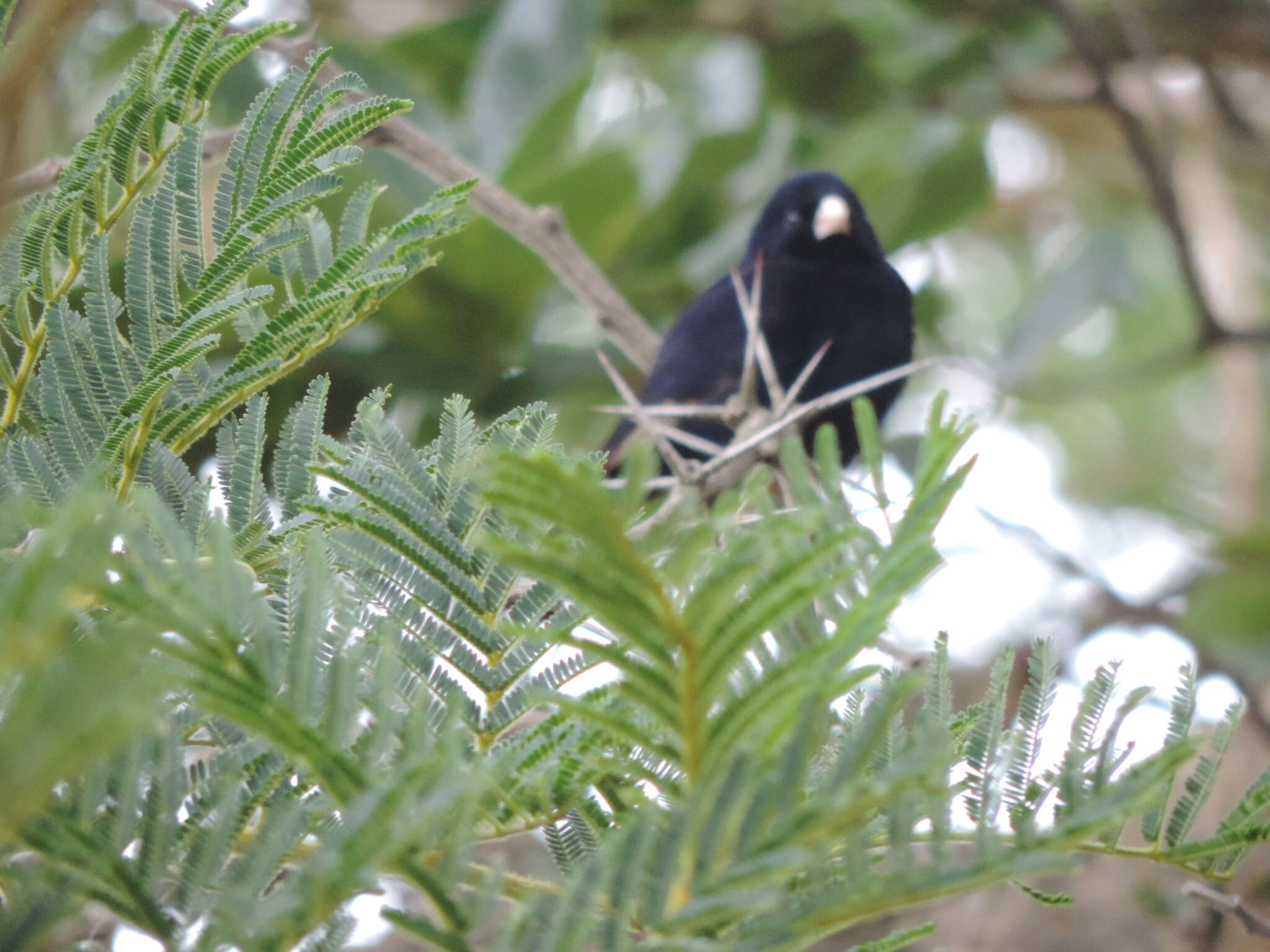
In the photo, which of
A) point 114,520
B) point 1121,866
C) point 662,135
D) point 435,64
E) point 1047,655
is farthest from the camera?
point 435,64

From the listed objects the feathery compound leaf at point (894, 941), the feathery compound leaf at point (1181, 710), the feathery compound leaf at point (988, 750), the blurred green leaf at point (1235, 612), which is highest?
the feathery compound leaf at point (988, 750)

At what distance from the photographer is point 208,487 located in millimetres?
706

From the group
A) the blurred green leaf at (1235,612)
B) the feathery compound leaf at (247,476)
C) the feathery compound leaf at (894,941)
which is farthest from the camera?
the blurred green leaf at (1235,612)

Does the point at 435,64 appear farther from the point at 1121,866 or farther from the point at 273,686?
the point at 273,686

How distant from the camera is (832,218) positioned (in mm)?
2439

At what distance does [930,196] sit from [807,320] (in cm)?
43

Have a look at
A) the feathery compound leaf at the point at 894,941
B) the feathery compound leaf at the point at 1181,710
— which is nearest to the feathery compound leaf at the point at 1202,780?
the feathery compound leaf at the point at 1181,710

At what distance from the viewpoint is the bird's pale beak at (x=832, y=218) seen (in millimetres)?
2439

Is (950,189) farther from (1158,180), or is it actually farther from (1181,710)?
(1181,710)

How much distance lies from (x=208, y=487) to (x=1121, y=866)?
1792mm

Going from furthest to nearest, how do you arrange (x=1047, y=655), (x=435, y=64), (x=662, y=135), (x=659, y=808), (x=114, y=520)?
(x=435, y=64), (x=662, y=135), (x=1047, y=655), (x=659, y=808), (x=114, y=520)

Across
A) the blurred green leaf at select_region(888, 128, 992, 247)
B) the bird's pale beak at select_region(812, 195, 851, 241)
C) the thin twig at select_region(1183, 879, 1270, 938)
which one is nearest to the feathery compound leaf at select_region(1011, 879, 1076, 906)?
the thin twig at select_region(1183, 879, 1270, 938)

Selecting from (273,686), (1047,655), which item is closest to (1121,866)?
(1047,655)

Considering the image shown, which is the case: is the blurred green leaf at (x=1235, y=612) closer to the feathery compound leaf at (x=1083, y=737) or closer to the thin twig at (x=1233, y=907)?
the thin twig at (x=1233, y=907)
